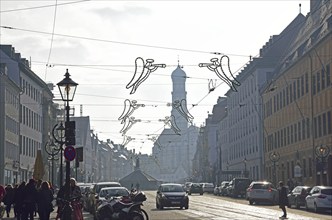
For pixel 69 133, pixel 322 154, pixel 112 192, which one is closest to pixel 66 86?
pixel 69 133

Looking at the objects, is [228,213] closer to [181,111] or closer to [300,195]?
[181,111]

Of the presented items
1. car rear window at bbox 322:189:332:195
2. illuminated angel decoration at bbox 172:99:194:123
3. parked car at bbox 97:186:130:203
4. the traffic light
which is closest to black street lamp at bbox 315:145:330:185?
illuminated angel decoration at bbox 172:99:194:123

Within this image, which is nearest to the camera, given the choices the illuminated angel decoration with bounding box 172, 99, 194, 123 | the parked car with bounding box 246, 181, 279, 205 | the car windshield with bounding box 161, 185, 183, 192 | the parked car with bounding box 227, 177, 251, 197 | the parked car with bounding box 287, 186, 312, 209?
the illuminated angel decoration with bounding box 172, 99, 194, 123

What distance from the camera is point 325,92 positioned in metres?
62.6

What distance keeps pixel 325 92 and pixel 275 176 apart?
22.9 metres

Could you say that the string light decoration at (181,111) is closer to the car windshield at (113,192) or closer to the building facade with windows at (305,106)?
the car windshield at (113,192)

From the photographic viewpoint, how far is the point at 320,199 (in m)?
44.3

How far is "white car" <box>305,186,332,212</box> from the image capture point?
43.9 meters

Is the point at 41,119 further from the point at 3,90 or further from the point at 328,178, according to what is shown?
the point at 328,178

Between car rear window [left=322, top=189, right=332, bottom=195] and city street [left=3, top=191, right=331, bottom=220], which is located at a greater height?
car rear window [left=322, top=189, right=332, bottom=195]

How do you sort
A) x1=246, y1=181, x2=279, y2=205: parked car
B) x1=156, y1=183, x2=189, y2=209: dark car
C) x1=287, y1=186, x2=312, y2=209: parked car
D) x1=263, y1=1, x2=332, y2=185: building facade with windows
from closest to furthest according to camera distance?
x1=156, y1=183, x2=189, y2=209: dark car, x1=287, y1=186, x2=312, y2=209: parked car, x1=246, y1=181, x2=279, y2=205: parked car, x1=263, y1=1, x2=332, y2=185: building facade with windows

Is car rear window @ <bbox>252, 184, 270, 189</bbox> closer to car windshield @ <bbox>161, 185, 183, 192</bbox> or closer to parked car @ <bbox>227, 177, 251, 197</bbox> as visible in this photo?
car windshield @ <bbox>161, 185, 183, 192</bbox>

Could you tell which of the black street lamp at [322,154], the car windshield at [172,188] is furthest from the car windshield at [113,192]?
the black street lamp at [322,154]

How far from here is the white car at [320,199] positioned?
43906mm
